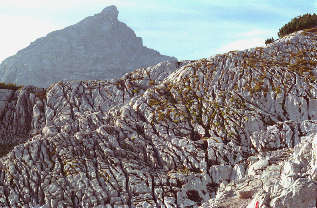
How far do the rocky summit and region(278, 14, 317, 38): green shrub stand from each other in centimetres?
2250

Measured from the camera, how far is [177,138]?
3981 cm

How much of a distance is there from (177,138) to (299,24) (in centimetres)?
6123

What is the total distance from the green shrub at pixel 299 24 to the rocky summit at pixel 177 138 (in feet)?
73.8

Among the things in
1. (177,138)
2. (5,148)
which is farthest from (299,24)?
(5,148)

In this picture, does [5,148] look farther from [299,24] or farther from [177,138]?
[299,24]

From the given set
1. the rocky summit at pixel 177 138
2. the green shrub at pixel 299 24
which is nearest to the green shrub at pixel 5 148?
the rocky summit at pixel 177 138

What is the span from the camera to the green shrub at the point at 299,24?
3120 inches

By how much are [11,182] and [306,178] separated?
33369 millimetres

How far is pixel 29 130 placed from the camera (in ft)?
179

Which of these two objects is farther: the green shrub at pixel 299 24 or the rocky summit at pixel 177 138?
the green shrub at pixel 299 24

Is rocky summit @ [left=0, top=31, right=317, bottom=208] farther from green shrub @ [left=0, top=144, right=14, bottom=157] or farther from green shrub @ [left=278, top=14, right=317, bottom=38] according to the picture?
green shrub @ [left=278, top=14, right=317, bottom=38]


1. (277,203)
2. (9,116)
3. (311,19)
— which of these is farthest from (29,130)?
(311,19)

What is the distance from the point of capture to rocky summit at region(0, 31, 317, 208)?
25172 mm

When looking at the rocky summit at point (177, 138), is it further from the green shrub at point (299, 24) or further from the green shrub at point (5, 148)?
the green shrub at point (299, 24)
